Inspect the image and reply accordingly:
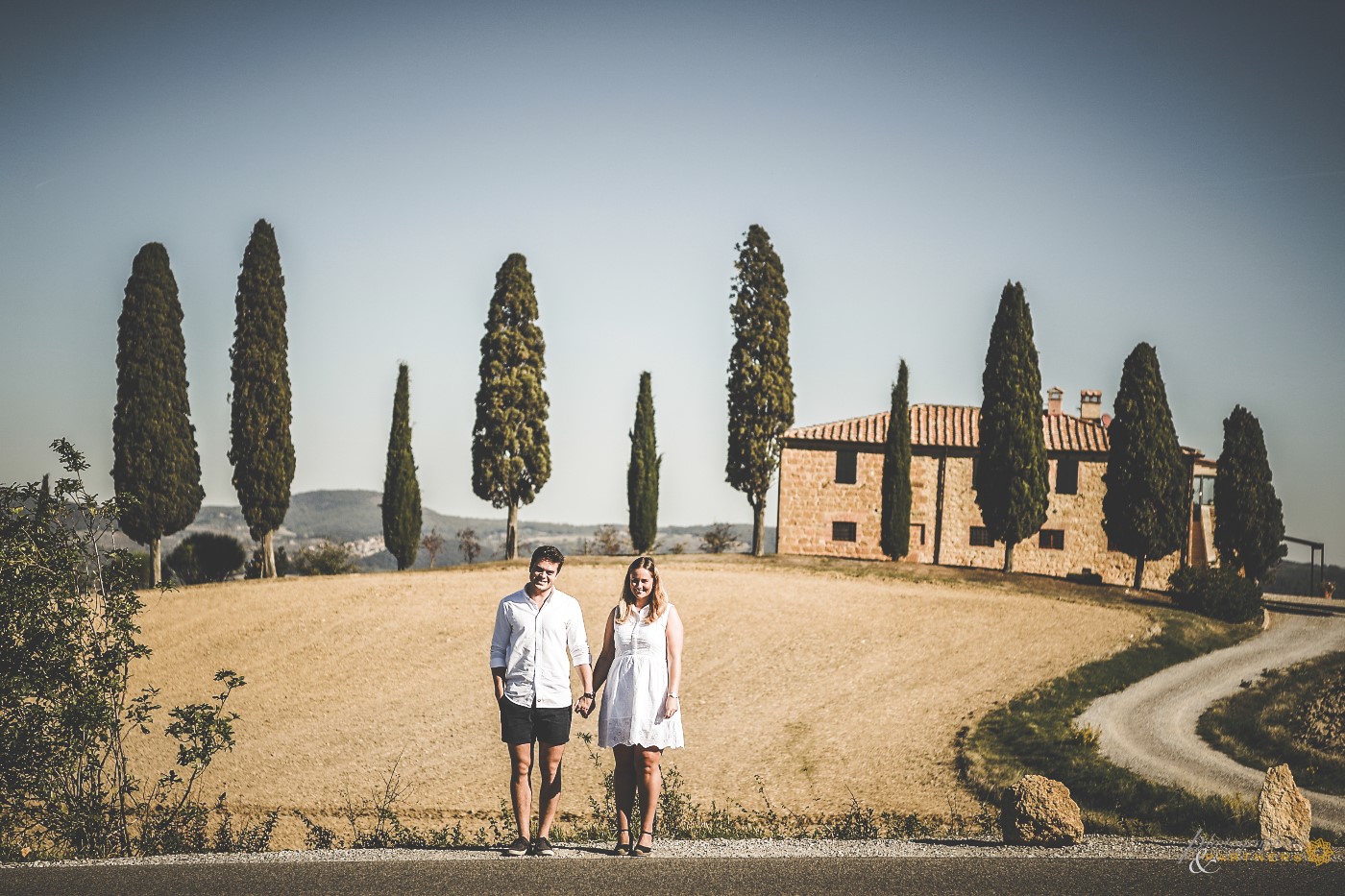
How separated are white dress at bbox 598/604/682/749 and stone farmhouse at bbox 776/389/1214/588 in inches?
1401

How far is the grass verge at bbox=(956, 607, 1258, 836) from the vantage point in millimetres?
12180

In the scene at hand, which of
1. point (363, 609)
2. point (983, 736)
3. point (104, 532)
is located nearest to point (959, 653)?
point (983, 736)

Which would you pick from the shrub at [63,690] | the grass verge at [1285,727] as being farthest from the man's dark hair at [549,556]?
the grass verge at [1285,727]

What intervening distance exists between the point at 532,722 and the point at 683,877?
1.64 metres

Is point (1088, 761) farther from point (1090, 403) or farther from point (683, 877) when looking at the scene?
point (1090, 403)

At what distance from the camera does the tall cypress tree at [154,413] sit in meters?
33.4

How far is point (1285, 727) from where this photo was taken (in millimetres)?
18484

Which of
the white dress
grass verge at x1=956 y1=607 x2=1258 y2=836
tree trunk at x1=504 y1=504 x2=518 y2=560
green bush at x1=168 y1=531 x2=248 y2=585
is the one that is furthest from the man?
green bush at x1=168 y1=531 x2=248 y2=585

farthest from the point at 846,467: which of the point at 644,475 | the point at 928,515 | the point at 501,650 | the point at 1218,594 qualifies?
the point at 501,650

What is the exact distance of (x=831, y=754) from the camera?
17422 mm

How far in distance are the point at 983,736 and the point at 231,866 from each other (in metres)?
14.0

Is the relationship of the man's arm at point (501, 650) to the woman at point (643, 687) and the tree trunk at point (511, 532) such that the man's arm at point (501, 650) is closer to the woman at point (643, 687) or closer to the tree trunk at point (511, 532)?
the woman at point (643, 687)

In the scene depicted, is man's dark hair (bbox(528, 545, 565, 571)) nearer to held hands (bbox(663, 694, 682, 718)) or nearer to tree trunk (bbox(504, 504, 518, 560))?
held hands (bbox(663, 694, 682, 718))

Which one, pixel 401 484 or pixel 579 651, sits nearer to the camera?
pixel 579 651
